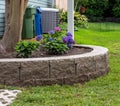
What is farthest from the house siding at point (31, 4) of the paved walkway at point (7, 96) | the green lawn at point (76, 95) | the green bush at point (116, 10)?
the green bush at point (116, 10)

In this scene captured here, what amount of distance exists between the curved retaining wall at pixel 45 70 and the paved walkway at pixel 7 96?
37cm

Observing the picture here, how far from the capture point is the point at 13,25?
6484mm

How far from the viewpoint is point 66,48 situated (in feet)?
20.8

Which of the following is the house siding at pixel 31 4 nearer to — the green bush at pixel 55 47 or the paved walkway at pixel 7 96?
the green bush at pixel 55 47

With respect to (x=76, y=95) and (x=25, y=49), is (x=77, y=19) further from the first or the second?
(x=76, y=95)

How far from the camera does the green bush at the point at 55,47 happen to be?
20.2ft

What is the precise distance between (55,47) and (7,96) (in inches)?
69.5

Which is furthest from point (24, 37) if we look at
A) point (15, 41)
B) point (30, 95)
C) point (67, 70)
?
point (30, 95)

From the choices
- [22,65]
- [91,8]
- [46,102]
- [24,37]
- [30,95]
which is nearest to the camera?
[46,102]

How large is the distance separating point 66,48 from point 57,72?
102cm

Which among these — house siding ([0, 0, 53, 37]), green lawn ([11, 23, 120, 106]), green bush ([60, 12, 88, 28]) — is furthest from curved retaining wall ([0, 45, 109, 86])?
green bush ([60, 12, 88, 28])

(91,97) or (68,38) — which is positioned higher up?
(68,38)

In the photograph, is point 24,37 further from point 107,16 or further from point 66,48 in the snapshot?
point 107,16

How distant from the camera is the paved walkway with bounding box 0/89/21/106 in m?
4.36
